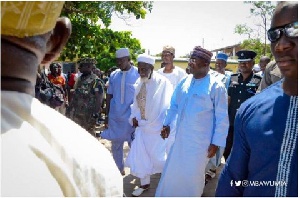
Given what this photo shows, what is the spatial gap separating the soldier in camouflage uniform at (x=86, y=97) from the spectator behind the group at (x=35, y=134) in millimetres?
5239

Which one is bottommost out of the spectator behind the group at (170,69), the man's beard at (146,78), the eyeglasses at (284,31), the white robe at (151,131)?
the white robe at (151,131)

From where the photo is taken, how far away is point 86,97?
613 cm

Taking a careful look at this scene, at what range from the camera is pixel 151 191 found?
16.2 ft

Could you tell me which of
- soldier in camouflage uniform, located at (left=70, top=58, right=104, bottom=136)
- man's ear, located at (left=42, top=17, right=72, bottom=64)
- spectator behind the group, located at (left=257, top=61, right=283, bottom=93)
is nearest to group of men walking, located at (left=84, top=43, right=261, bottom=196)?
soldier in camouflage uniform, located at (left=70, top=58, right=104, bottom=136)

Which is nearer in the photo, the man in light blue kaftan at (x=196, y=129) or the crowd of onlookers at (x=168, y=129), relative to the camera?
the crowd of onlookers at (x=168, y=129)

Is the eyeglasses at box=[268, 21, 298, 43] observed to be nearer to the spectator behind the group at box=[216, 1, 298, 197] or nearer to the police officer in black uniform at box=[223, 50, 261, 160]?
the spectator behind the group at box=[216, 1, 298, 197]

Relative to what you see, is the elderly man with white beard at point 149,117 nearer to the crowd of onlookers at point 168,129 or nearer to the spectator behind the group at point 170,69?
the crowd of onlookers at point 168,129

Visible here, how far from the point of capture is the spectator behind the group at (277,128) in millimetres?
1681

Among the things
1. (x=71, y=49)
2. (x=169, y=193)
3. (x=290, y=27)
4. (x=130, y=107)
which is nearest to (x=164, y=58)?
(x=130, y=107)

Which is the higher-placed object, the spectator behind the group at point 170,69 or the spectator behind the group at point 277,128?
the spectator behind the group at point 170,69

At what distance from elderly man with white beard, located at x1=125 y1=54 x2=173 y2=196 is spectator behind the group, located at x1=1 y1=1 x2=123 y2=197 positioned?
418cm

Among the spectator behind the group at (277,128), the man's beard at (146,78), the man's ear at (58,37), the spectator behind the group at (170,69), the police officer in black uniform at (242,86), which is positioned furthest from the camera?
the spectator behind the group at (170,69)

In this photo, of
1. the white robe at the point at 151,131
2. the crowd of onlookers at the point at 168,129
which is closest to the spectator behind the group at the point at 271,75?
the crowd of onlookers at the point at 168,129

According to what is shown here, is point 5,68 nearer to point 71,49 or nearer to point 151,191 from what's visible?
point 151,191
